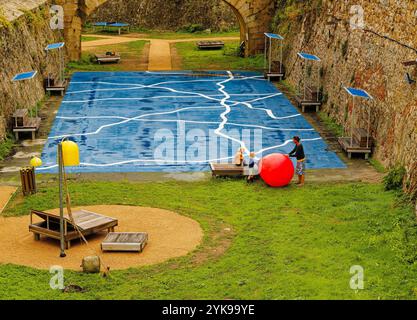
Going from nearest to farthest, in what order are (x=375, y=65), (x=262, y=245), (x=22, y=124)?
1. (x=262, y=245)
2. (x=375, y=65)
3. (x=22, y=124)

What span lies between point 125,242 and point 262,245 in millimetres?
3408

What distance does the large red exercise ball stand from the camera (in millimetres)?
24031

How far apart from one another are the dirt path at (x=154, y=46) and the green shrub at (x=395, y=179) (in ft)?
79.6

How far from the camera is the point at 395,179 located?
23391 mm

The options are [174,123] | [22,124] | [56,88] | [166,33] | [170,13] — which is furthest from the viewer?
[170,13]

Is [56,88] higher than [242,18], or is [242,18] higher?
[242,18]

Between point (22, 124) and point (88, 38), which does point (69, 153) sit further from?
point (88, 38)

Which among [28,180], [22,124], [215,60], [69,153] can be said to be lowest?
[215,60]

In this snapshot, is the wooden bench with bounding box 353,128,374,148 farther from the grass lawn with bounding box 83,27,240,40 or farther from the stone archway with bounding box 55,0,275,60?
the grass lawn with bounding box 83,27,240,40

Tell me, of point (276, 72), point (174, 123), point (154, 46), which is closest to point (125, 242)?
point (174, 123)

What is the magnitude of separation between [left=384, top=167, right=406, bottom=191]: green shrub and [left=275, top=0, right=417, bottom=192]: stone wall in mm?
296

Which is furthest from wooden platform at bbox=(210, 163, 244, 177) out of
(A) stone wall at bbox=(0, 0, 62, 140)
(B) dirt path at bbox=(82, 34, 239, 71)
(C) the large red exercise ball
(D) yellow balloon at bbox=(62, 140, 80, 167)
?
(B) dirt path at bbox=(82, 34, 239, 71)

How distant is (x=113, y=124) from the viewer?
32.7m

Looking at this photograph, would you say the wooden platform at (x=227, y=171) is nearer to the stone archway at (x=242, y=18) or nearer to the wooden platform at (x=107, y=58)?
the stone archway at (x=242, y=18)
